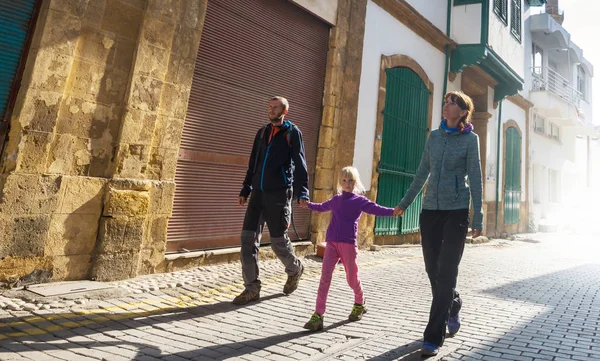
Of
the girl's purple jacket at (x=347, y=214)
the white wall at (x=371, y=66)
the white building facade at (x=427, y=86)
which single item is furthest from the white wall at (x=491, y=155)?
the girl's purple jacket at (x=347, y=214)

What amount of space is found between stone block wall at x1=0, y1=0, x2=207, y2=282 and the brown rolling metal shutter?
1.24ft

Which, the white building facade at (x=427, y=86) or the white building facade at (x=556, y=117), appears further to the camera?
the white building facade at (x=556, y=117)

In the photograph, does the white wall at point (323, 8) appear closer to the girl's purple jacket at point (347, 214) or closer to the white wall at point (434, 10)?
the white wall at point (434, 10)

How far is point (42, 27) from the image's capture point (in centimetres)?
383

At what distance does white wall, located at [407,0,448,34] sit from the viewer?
32.7 feet

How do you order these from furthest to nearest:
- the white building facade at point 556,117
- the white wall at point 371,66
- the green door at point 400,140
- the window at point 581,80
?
the window at point 581,80 < the white building facade at point 556,117 < the green door at point 400,140 < the white wall at point 371,66

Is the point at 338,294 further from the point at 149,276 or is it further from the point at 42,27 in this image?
the point at 42,27

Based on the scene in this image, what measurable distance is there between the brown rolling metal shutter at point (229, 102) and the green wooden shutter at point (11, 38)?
6.23 feet

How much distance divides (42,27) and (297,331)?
12.3 ft

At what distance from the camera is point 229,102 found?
227 inches

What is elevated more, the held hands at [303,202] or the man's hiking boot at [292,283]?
the held hands at [303,202]

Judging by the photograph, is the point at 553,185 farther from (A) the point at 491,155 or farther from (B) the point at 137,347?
(B) the point at 137,347

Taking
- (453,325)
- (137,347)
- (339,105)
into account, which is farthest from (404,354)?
(339,105)

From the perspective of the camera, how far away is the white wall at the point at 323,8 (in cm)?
688
